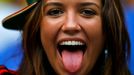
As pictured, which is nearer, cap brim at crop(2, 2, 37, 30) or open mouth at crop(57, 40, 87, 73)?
open mouth at crop(57, 40, 87, 73)

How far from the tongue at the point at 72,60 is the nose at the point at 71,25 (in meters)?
0.14

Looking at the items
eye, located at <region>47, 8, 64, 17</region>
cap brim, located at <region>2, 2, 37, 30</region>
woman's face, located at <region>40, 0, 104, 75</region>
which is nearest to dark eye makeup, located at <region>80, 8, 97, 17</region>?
woman's face, located at <region>40, 0, 104, 75</region>

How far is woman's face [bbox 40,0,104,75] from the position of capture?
2289 millimetres

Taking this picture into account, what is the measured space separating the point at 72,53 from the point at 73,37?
12cm

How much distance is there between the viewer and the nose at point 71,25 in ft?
7.36

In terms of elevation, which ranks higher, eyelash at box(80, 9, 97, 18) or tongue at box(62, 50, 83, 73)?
eyelash at box(80, 9, 97, 18)

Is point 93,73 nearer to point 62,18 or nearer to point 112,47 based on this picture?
point 112,47

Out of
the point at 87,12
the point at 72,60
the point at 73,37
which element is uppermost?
the point at 87,12

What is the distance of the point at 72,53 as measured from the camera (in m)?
2.37

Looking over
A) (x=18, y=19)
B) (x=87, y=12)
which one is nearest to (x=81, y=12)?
(x=87, y=12)

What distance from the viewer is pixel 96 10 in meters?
2.34

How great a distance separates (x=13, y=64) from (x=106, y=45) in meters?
0.80

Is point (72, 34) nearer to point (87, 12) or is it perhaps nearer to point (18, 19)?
point (87, 12)

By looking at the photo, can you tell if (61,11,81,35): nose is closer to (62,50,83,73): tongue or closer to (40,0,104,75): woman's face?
(40,0,104,75): woman's face
